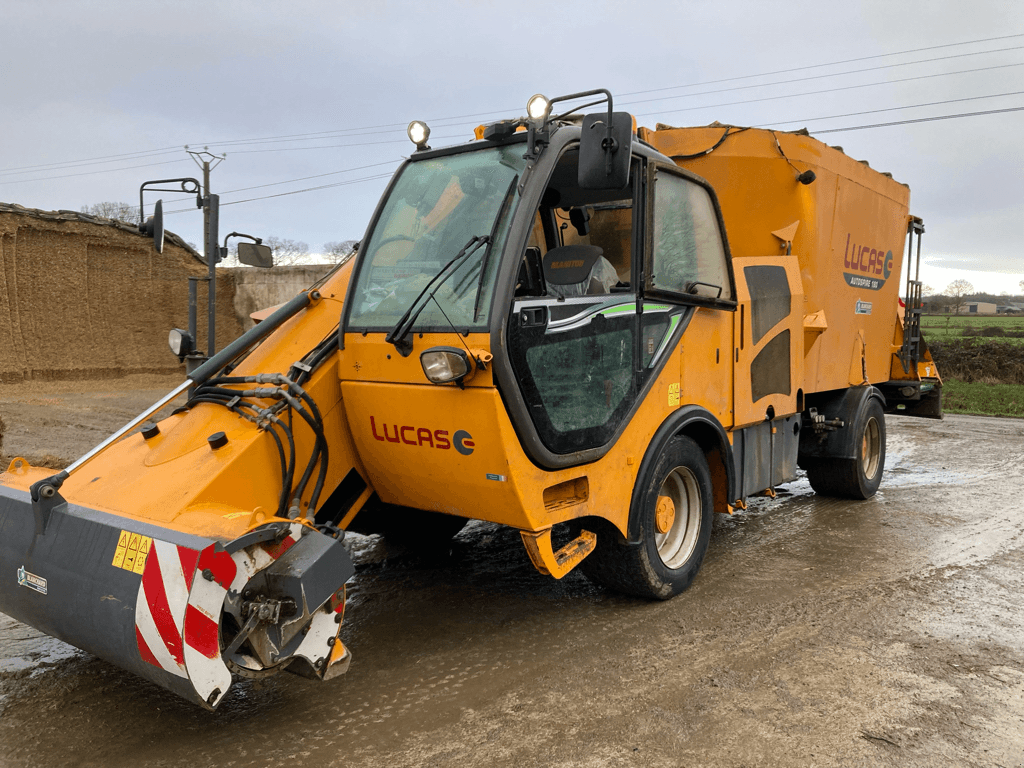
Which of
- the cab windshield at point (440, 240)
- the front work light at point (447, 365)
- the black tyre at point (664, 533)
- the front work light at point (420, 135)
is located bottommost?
the black tyre at point (664, 533)

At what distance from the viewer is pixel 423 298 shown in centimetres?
336

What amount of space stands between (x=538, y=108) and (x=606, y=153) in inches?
16.3

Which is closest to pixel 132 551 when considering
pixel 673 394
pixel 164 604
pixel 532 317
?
pixel 164 604

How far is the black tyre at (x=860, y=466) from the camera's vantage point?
21.8 ft

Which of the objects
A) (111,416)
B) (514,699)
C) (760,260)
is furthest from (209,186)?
(514,699)

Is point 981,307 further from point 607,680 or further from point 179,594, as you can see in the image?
point 179,594

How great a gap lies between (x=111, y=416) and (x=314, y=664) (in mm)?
10286

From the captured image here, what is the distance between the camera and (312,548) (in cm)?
289

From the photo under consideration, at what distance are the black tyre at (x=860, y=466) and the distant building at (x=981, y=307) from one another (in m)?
48.2

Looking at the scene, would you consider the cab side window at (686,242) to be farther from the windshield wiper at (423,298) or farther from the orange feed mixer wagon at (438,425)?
the windshield wiper at (423,298)

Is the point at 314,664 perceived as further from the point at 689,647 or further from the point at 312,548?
the point at 689,647

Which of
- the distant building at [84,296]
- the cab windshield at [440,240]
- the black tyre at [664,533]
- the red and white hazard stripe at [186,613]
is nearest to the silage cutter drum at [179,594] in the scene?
the red and white hazard stripe at [186,613]

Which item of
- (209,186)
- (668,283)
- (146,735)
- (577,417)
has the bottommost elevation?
(146,735)

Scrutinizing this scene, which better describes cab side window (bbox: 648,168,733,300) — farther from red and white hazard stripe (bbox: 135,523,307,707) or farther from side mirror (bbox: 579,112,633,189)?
red and white hazard stripe (bbox: 135,523,307,707)
